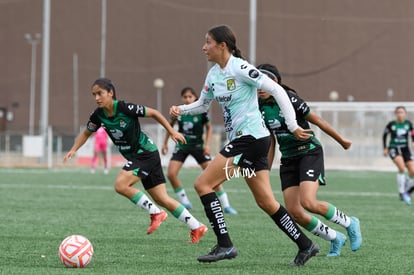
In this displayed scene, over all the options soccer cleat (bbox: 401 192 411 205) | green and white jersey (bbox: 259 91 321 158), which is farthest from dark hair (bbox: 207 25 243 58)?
soccer cleat (bbox: 401 192 411 205)

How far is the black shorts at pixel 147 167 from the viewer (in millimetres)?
10125

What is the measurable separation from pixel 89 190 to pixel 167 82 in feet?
107

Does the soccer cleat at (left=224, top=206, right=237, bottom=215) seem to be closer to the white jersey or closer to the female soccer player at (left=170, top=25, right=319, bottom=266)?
the female soccer player at (left=170, top=25, right=319, bottom=266)

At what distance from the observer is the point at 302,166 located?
28.3 ft

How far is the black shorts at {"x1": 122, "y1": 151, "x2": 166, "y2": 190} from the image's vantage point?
10.1 meters

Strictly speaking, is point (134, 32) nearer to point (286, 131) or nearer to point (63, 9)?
point (63, 9)

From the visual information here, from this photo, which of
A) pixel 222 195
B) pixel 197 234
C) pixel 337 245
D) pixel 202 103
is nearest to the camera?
pixel 202 103

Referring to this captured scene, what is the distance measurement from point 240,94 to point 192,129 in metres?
7.46

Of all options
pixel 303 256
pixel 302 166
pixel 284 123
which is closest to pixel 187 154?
pixel 302 166

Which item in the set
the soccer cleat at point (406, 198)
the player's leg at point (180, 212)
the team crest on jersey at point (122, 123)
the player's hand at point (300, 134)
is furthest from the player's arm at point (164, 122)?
the soccer cleat at point (406, 198)

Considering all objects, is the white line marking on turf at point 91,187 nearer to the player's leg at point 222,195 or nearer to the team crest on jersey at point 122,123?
the player's leg at point 222,195

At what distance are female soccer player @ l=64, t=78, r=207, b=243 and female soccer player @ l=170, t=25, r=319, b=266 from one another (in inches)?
65.9

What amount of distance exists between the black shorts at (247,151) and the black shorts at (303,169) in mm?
944

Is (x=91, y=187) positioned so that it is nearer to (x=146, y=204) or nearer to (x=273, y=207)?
(x=146, y=204)
